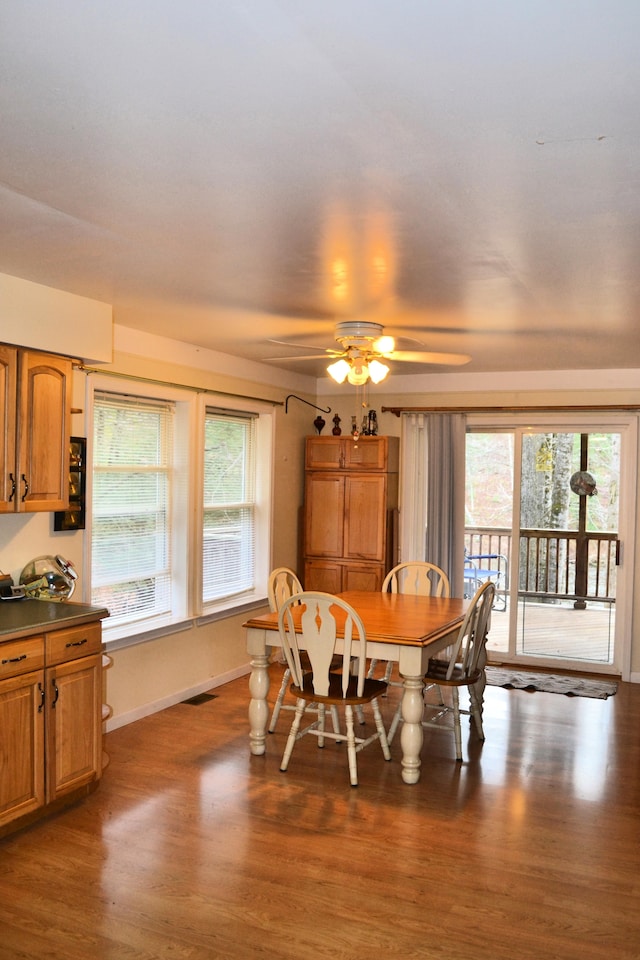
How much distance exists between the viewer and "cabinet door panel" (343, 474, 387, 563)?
21.8 ft

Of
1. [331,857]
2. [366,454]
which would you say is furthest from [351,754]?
[366,454]

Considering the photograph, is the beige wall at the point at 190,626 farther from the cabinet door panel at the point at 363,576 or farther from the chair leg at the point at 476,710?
→ the chair leg at the point at 476,710

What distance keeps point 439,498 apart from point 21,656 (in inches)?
162

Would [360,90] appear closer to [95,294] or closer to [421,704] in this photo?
[95,294]

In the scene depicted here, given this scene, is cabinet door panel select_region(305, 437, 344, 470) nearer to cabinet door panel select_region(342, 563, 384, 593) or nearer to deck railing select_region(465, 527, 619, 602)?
cabinet door panel select_region(342, 563, 384, 593)

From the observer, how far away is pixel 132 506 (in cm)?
512

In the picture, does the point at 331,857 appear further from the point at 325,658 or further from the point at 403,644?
the point at 403,644

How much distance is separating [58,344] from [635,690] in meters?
4.69

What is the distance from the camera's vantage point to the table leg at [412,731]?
4.04 meters

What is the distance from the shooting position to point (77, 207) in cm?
265

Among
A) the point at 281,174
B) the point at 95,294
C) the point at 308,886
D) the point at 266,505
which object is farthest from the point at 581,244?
the point at 266,505

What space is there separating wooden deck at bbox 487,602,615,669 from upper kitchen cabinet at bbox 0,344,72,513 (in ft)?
13.6

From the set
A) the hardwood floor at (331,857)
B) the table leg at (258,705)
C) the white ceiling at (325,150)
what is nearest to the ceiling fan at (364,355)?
the white ceiling at (325,150)

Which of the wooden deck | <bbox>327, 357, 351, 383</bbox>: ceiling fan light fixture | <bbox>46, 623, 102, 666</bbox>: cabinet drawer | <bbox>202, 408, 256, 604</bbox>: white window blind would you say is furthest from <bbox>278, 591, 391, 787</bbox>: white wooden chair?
the wooden deck
